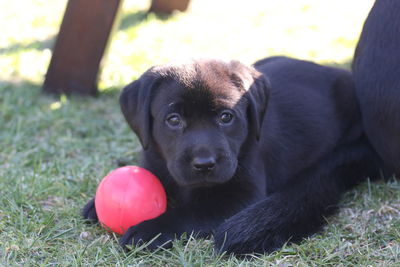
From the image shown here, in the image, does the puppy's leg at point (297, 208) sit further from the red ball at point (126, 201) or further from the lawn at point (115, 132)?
the red ball at point (126, 201)

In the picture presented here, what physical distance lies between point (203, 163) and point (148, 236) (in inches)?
17.3

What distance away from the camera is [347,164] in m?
3.58

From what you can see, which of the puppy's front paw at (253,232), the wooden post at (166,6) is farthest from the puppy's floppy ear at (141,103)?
the wooden post at (166,6)

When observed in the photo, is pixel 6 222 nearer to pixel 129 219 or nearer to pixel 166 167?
pixel 129 219

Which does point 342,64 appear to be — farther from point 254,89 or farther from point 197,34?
point 254,89

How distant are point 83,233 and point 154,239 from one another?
1.56 feet

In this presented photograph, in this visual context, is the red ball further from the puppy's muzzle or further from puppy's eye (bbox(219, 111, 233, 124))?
puppy's eye (bbox(219, 111, 233, 124))

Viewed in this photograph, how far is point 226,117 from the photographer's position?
10.2ft

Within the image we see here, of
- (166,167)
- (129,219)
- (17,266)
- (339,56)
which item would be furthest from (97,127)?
(339,56)

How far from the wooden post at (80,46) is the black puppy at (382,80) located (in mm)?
2541

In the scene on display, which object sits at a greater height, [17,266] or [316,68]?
[316,68]

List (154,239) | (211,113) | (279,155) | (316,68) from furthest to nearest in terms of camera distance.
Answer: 1. (316,68)
2. (279,155)
3. (211,113)
4. (154,239)

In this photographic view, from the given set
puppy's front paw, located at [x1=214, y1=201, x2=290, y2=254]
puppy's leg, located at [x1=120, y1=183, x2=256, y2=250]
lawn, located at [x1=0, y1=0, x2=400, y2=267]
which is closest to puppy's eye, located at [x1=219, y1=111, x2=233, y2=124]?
puppy's leg, located at [x1=120, y1=183, x2=256, y2=250]

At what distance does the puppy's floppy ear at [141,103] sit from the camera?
125 inches
